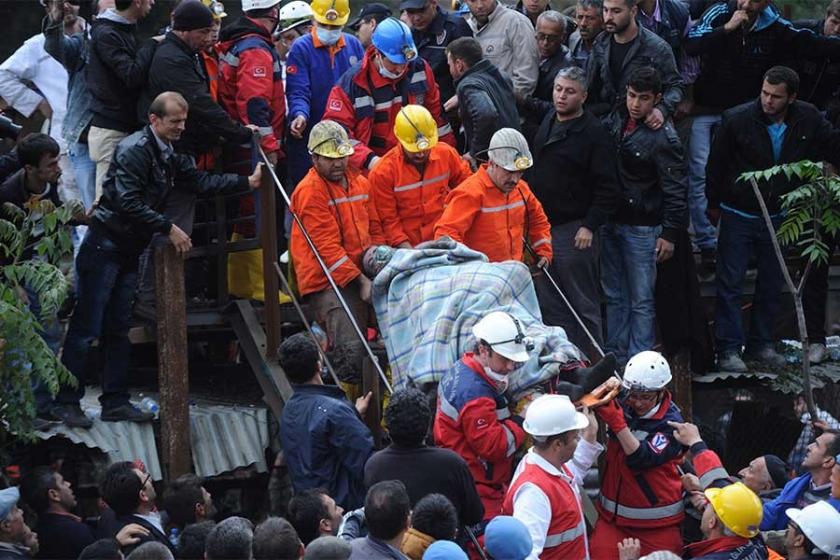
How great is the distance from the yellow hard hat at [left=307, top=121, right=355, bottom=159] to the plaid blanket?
83 cm

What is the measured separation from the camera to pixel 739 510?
8.62 m

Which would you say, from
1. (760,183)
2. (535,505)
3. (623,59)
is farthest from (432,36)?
(535,505)

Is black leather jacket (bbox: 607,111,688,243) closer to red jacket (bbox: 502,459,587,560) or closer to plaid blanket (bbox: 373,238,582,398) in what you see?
plaid blanket (bbox: 373,238,582,398)

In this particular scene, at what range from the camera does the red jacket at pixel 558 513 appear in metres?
8.54

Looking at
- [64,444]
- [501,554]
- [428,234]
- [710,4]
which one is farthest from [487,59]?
[501,554]

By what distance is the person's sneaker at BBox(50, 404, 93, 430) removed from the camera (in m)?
10.4

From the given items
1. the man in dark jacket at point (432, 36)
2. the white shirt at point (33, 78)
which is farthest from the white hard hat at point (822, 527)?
the white shirt at point (33, 78)

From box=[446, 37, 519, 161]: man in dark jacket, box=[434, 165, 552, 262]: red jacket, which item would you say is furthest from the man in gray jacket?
box=[434, 165, 552, 262]: red jacket

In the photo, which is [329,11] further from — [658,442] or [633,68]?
[658,442]

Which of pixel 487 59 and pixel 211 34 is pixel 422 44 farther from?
pixel 211 34

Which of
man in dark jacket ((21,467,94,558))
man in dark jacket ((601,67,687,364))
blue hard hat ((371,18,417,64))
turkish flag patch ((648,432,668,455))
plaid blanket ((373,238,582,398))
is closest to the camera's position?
man in dark jacket ((21,467,94,558))

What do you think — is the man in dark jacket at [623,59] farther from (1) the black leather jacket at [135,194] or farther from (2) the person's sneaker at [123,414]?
(2) the person's sneaker at [123,414]

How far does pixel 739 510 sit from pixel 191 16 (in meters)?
5.29

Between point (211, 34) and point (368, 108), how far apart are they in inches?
54.5
